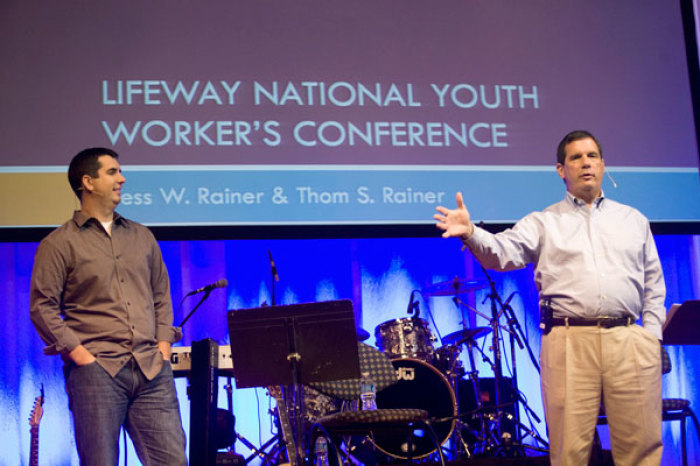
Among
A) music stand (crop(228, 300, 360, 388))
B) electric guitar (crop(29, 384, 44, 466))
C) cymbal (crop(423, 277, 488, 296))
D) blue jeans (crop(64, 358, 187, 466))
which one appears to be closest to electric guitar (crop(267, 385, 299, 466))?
music stand (crop(228, 300, 360, 388))

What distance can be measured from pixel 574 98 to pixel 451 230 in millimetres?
2877

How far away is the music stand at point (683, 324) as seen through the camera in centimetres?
394

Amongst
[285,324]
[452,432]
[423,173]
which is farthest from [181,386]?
[285,324]

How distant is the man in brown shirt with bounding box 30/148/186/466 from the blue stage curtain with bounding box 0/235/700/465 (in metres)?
2.38

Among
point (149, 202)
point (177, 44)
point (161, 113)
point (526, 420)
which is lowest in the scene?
point (526, 420)

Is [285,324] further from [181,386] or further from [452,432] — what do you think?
[181,386]

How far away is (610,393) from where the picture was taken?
3.28 meters

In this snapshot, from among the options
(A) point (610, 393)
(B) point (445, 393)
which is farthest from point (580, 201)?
(B) point (445, 393)

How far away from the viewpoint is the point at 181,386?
6121 millimetres

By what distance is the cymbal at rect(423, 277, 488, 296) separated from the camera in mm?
5406

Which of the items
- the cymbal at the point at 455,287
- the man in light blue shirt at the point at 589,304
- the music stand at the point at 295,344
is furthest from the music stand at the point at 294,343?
the cymbal at the point at 455,287

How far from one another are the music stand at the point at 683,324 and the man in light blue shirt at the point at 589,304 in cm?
52

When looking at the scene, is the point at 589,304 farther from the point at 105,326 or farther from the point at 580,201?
the point at 105,326

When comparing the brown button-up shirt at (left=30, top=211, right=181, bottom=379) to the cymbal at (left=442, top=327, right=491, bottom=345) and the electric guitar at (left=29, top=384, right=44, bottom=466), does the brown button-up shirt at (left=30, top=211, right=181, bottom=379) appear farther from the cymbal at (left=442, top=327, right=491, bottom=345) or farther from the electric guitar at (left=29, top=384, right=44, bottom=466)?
the cymbal at (left=442, top=327, right=491, bottom=345)
